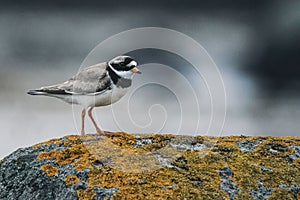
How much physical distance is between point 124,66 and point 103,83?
0.38 m

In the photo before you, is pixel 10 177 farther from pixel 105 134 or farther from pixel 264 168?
pixel 264 168

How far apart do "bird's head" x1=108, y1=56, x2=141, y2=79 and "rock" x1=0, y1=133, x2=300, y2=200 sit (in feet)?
4.01

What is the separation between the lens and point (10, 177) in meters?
4.89

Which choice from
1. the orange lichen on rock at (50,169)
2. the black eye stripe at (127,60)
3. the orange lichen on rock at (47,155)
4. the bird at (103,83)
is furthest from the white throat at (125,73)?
the orange lichen on rock at (50,169)

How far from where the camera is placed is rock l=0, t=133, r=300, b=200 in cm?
428

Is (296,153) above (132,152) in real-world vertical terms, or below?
above

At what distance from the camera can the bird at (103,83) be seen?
630cm

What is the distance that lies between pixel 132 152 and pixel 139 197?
86 cm

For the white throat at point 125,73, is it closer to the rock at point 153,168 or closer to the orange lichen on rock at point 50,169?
the rock at point 153,168

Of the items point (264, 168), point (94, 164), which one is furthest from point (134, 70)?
point (264, 168)

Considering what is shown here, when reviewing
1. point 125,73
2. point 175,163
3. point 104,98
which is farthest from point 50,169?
point 125,73

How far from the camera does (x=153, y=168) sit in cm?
454

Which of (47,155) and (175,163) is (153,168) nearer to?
(175,163)

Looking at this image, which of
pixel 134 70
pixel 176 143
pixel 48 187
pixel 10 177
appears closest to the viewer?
pixel 48 187
